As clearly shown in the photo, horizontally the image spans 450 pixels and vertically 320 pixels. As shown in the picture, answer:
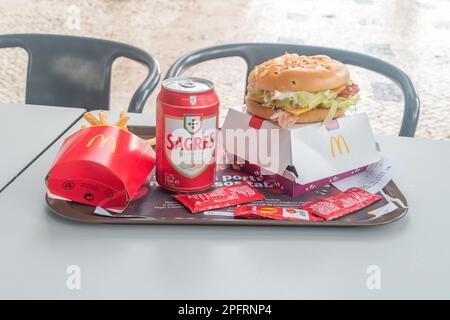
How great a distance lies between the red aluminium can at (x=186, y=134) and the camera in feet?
2.98

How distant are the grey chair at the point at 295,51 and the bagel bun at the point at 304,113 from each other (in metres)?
0.53

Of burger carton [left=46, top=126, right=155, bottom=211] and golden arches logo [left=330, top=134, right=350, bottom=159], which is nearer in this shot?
burger carton [left=46, top=126, right=155, bottom=211]

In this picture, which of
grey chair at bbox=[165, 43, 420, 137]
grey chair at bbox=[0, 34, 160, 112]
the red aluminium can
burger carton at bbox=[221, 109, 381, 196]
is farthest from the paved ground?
the red aluminium can

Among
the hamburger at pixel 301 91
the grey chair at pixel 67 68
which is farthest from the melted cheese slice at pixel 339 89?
the grey chair at pixel 67 68

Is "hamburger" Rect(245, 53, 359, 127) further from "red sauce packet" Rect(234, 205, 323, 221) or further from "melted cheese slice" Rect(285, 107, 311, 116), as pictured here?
A: "red sauce packet" Rect(234, 205, 323, 221)

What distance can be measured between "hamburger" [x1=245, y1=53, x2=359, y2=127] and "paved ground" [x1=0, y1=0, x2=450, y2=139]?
1952 mm

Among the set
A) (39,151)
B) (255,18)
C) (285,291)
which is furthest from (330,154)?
(255,18)

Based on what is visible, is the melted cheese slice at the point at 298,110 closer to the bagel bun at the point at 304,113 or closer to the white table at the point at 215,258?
the bagel bun at the point at 304,113

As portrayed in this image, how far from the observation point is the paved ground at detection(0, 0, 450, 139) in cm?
332

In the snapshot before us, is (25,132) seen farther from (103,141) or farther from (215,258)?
(215,258)

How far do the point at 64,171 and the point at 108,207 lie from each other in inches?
3.6
